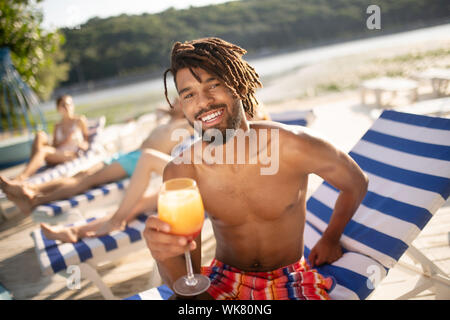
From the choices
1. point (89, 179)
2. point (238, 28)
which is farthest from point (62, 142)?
point (238, 28)

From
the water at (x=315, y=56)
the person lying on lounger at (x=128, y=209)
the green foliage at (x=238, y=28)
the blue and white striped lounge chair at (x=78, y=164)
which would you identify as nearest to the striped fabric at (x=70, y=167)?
the blue and white striped lounge chair at (x=78, y=164)

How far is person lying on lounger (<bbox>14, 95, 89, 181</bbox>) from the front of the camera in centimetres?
491

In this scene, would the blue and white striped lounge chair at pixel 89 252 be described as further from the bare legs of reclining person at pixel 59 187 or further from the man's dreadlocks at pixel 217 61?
the man's dreadlocks at pixel 217 61

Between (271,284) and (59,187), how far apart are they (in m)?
3.08

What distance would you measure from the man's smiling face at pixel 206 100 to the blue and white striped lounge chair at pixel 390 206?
87 centimetres

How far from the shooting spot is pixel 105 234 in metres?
2.56

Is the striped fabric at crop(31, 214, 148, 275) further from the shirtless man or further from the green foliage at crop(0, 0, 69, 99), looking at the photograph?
the green foliage at crop(0, 0, 69, 99)

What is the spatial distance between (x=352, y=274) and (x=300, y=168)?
641 mm

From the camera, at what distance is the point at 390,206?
2016 millimetres

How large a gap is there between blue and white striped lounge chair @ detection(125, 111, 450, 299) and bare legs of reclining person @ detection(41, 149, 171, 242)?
113 centimetres

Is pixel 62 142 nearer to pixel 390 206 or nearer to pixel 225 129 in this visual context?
pixel 225 129

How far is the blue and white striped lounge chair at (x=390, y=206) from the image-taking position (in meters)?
1.76

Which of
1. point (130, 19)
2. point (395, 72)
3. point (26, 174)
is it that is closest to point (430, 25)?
point (395, 72)

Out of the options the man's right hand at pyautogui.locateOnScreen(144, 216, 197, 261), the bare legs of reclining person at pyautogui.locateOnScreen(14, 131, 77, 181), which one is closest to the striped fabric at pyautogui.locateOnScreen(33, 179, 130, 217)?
the bare legs of reclining person at pyautogui.locateOnScreen(14, 131, 77, 181)
